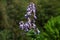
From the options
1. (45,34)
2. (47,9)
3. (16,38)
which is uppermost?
(45,34)

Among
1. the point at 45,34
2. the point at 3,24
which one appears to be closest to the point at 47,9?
the point at 3,24

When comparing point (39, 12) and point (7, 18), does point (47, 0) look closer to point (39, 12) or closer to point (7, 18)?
point (39, 12)

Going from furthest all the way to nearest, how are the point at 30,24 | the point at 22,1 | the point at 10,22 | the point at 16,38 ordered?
the point at 22,1 < the point at 10,22 < the point at 16,38 < the point at 30,24

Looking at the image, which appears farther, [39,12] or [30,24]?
[39,12]

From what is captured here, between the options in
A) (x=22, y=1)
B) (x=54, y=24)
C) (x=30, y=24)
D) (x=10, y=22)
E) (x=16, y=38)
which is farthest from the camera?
(x=22, y=1)

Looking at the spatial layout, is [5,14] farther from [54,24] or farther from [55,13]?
[54,24]

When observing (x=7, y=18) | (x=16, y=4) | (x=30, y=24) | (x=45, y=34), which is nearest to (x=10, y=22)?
(x=7, y=18)

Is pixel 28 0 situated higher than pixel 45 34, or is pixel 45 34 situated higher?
pixel 45 34

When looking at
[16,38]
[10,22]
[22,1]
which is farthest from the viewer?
[22,1]

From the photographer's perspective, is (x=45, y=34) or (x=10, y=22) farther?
(x=10, y=22)
